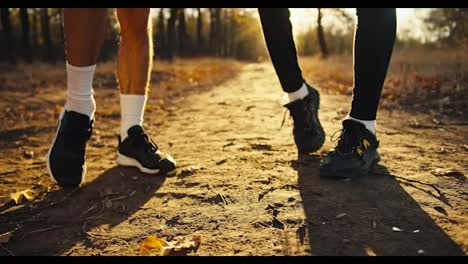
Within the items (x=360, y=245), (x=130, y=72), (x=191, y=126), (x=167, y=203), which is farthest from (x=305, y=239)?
(x=191, y=126)

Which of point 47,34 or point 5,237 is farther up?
point 47,34

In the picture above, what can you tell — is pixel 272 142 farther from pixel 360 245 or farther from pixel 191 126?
pixel 360 245

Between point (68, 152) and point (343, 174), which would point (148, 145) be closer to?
point (68, 152)

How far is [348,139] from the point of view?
71.6 inches

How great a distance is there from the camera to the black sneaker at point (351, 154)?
1725mm

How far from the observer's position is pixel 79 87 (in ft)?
5.80

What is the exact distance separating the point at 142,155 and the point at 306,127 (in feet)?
2.82

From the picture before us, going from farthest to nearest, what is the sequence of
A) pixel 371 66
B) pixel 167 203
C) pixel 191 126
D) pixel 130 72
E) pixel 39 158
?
1. pixel 191 126
2. pixel 39 158
3. pixel 130 72
4. pixel 371 66
5. pixel 167 203

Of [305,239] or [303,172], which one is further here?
[303,172]

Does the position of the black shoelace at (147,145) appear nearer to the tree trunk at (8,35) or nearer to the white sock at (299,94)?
the white sock at (299,94)

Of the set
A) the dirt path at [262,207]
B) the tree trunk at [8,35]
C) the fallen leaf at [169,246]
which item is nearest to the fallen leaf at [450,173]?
the dirt path at [262,207]

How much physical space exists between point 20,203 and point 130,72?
816 mm

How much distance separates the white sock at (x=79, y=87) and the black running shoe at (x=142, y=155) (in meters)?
0.31

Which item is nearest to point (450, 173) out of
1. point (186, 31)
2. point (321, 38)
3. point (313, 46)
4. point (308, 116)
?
point (308, 116)
